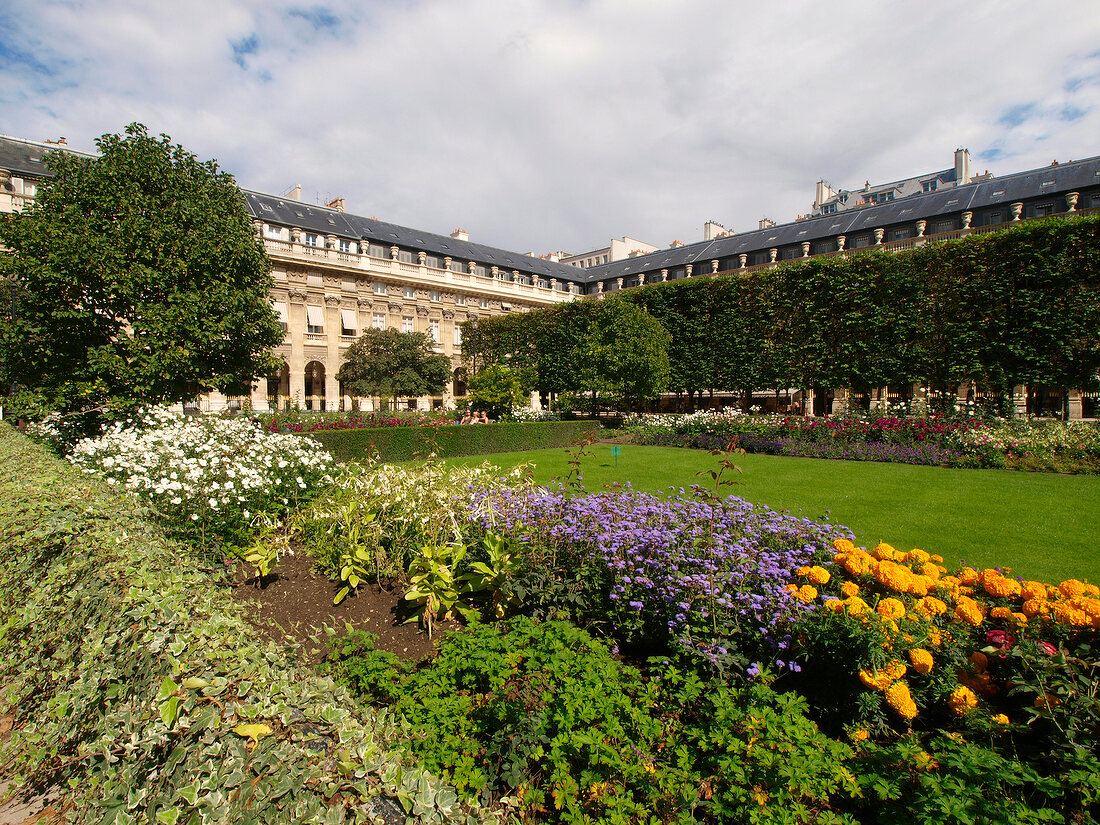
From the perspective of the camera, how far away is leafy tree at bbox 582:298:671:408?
20.8m

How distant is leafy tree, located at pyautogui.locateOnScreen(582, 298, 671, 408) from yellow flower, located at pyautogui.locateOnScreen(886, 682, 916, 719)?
18.3 meters

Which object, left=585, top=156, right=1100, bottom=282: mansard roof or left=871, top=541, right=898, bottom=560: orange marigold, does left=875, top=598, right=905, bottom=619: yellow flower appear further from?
left=585, top=156, right=1100, bottom=282: mansard roof

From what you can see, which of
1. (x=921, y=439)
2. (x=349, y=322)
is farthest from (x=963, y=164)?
(x=349, y=322)

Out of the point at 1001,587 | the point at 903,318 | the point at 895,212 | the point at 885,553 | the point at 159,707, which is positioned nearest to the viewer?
the point at 159,707

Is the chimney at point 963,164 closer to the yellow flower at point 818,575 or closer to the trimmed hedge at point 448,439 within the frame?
the trimmed hedge at point 448,439

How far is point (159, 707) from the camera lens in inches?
63.5

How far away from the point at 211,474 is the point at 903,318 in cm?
1996

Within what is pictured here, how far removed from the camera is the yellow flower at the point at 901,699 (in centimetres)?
254

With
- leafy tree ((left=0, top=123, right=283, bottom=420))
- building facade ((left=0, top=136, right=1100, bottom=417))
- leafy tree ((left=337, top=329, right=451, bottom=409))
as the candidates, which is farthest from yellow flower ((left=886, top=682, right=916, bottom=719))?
leafy tree ((left=337, top=329, right=451, bottom=409))

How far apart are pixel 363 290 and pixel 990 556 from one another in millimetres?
35822

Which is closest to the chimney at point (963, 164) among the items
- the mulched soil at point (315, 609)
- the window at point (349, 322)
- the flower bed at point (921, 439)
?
the flower bed at point (921, 439)

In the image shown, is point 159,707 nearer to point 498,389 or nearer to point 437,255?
point 498,389

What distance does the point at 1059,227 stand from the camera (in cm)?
1498

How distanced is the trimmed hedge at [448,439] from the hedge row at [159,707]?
8.03 metres
